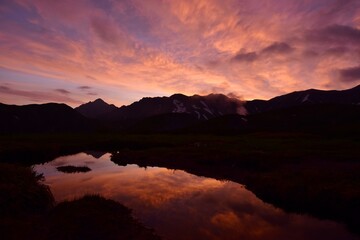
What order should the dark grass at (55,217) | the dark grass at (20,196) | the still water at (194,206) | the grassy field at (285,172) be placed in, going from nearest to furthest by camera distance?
1. the dark grass at (55,217)
2. the still water at (194,206)
3. the dark grass at (20,196)
4. the grassy field at (285,172)

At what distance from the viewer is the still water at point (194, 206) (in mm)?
17047

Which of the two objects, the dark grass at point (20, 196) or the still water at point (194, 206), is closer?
the still water at point (194, 206)

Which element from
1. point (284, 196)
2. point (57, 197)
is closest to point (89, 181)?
point (57, 197)

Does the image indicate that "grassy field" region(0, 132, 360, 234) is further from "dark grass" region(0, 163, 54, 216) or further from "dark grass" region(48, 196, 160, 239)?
"dark grass" region(0, 163, 54, 216)

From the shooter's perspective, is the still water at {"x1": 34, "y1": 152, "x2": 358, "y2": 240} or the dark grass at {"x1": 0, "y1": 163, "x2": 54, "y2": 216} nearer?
the still water at {"x1": 34, "y1": 152, "x2": 358, "y2": 240}

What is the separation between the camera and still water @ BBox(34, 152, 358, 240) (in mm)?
17047

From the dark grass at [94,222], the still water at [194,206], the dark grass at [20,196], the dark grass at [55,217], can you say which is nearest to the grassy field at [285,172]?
the still water at [194,206]

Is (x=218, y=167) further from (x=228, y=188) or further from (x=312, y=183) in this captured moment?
(x=312, y=183)

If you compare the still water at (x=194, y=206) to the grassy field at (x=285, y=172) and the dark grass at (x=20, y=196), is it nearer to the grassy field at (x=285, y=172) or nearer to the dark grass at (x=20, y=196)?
the grassy field at (x=285, y=172)

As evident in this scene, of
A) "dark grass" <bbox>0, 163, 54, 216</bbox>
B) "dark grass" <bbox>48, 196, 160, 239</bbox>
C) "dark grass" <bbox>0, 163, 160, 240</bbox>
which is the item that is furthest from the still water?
"dark grass" <bbox>0, 163, 54, 216</bbox>

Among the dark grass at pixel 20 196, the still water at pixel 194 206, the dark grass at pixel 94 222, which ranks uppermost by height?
the dark grass at pixel 20 196

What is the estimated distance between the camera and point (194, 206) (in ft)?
72.7

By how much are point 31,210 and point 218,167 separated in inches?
1037

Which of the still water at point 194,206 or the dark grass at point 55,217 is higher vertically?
the dark grass at point 55,217
